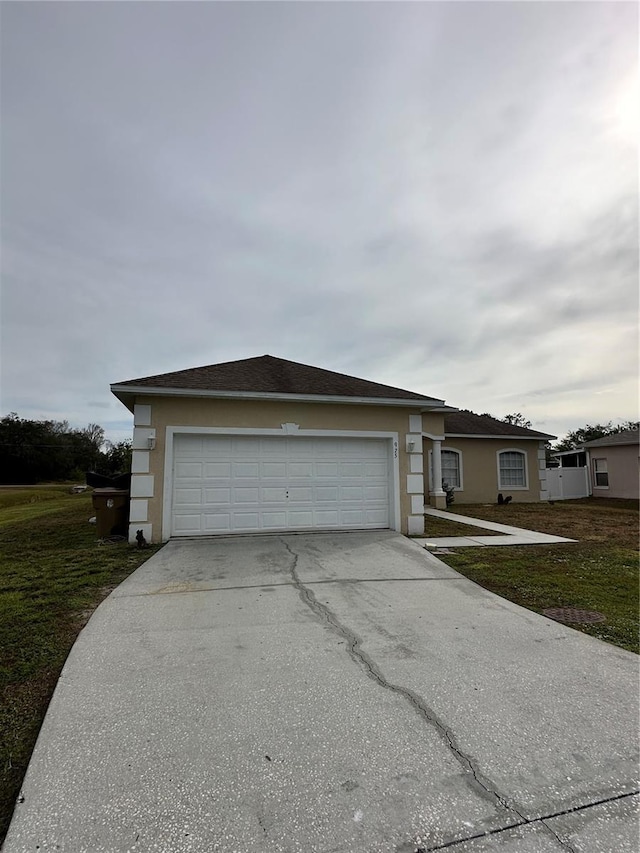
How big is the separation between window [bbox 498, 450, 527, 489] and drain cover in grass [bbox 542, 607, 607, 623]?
14496 millimetres

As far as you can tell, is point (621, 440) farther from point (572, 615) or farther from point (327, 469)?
point (572, 615)

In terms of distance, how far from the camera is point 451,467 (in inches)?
711

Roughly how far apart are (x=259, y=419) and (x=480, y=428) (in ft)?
41.4

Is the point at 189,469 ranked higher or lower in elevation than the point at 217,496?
higher

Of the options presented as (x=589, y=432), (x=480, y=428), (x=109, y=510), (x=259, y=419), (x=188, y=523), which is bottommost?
(x=188, y=523)

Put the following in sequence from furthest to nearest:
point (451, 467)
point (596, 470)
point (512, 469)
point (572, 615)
A: point (596, 470), point (512, 469), point (451, 467), point (572, 615)

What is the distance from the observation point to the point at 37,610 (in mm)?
4688

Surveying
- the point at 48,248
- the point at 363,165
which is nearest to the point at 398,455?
the point at 363,165

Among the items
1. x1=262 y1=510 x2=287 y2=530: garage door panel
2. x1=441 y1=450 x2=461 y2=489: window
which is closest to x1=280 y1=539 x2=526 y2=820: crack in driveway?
x1=262 y1=510 x2=287 y2=530: garage door panel

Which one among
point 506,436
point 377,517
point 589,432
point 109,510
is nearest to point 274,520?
point 377,517

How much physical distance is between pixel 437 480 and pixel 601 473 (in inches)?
463

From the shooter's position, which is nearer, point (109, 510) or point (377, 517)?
point (109, 510)

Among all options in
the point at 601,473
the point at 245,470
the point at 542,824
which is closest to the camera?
the point at 542,824

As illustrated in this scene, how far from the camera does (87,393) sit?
892 inches
